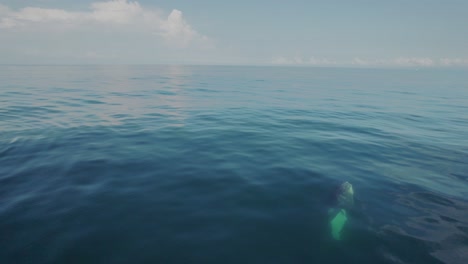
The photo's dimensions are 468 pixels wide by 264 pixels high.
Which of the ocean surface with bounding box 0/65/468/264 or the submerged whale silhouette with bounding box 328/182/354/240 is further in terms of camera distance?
the submerged whale silhouette with bounding box 328/182/354/240

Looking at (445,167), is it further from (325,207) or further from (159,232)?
(159,232)

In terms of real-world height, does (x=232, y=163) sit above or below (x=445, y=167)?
below

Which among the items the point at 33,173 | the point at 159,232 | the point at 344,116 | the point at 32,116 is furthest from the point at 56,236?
the point at 344,116

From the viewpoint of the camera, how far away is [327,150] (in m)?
12.7

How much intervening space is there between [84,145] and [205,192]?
820 centimetres

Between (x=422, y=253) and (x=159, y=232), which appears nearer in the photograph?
(x=422, y=253)

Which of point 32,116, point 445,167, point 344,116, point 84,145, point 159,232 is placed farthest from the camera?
point 344,116

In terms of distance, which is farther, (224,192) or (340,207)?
(224,192)

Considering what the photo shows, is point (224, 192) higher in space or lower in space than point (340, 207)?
lower

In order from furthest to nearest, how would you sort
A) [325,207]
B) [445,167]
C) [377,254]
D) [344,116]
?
1. [344,116]
2. [445,167]
3. [325,207]
4. [377,254]

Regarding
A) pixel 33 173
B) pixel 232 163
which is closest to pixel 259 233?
pixel 232 163

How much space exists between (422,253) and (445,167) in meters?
7.24

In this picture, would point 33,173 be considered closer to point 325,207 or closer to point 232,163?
point 232,163

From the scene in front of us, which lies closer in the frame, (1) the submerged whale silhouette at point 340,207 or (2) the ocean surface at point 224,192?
(2) the ocean surface at point 224,192
